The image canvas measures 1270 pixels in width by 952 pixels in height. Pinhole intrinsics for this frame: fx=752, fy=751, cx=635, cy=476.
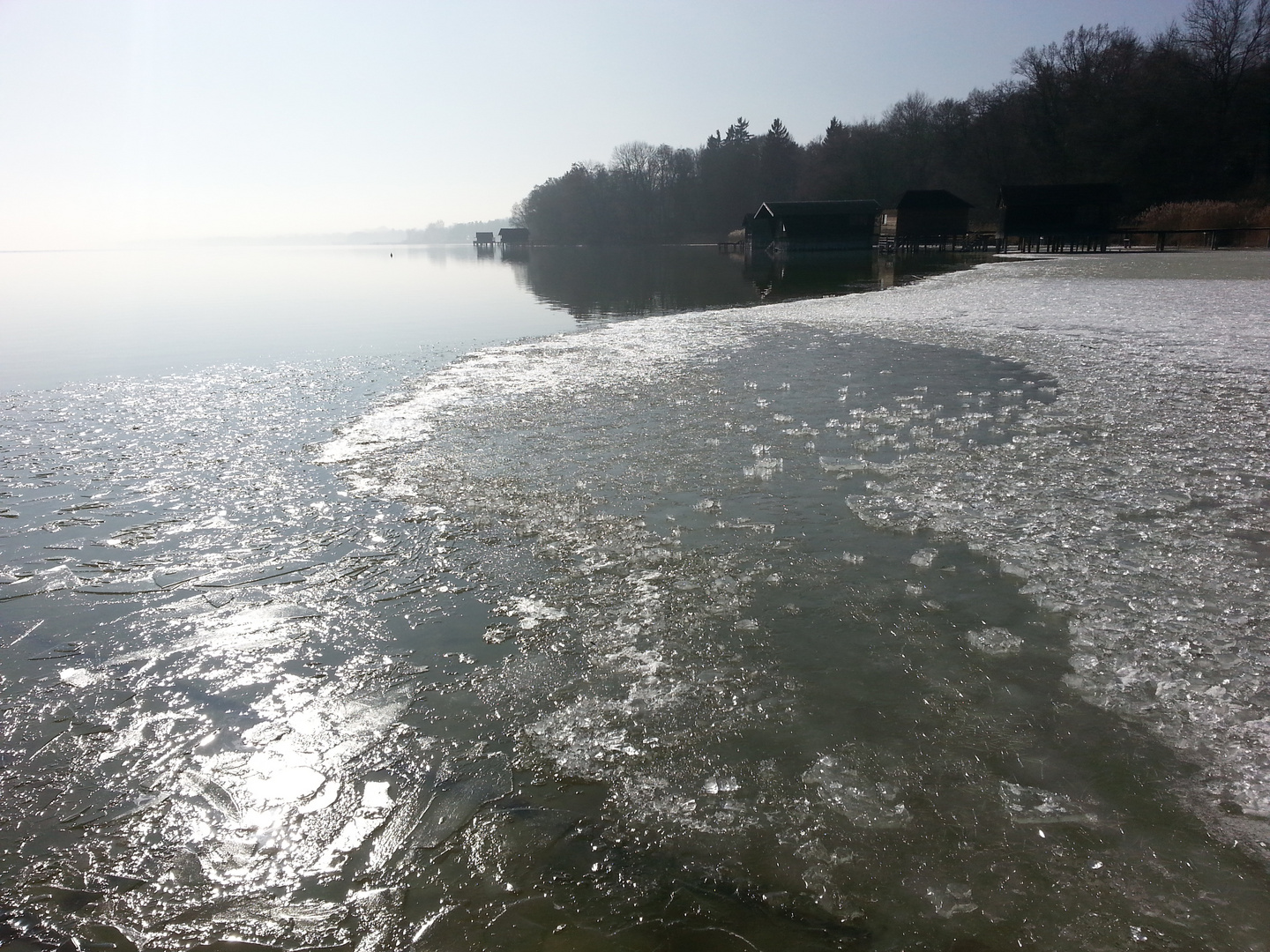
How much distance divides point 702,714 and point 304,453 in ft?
21.6

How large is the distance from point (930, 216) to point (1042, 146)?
23.6 metres

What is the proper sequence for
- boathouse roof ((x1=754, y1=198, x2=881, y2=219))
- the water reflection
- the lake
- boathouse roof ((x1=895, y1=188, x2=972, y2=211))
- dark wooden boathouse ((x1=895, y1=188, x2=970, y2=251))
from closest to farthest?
the lake
the water reflection
boathouse roof ((x1=895, y1=188, x2=972, y2=211))
dark wooden boathouse ((x1=895, y1=188, x2=970, y2=251))
boathouse roof ((x1=754, y1=198, x2=881, y2=219))

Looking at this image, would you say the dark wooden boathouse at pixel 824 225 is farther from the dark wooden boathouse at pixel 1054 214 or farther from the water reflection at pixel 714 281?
the dark wooden boathouse at pixel 1054 214

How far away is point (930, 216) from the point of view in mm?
61250

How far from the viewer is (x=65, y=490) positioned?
7.63 m

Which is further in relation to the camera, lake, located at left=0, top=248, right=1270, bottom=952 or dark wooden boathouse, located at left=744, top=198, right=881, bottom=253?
dark wooden boathouse, located at left=744, top=198, right=881, bottom=253

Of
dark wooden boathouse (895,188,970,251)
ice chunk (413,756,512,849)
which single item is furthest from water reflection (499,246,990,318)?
ice chunk (413,756,512,849)

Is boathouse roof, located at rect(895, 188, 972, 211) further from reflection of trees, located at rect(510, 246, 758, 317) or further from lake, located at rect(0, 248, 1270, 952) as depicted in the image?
lake, located at rect(0, 248, 1270, 952)

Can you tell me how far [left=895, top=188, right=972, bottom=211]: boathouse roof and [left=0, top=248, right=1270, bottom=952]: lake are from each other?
5725 cm

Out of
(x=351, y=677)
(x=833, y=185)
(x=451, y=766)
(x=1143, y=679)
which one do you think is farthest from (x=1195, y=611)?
(x=833, y=185)

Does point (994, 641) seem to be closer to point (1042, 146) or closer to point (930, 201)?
point (930, 201)

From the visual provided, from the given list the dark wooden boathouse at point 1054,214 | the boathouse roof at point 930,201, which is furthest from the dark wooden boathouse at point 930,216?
the dark wooden boathouse at point 1054,214

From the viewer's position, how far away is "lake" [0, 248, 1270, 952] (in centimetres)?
279

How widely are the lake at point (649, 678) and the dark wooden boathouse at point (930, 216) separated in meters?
56.5
